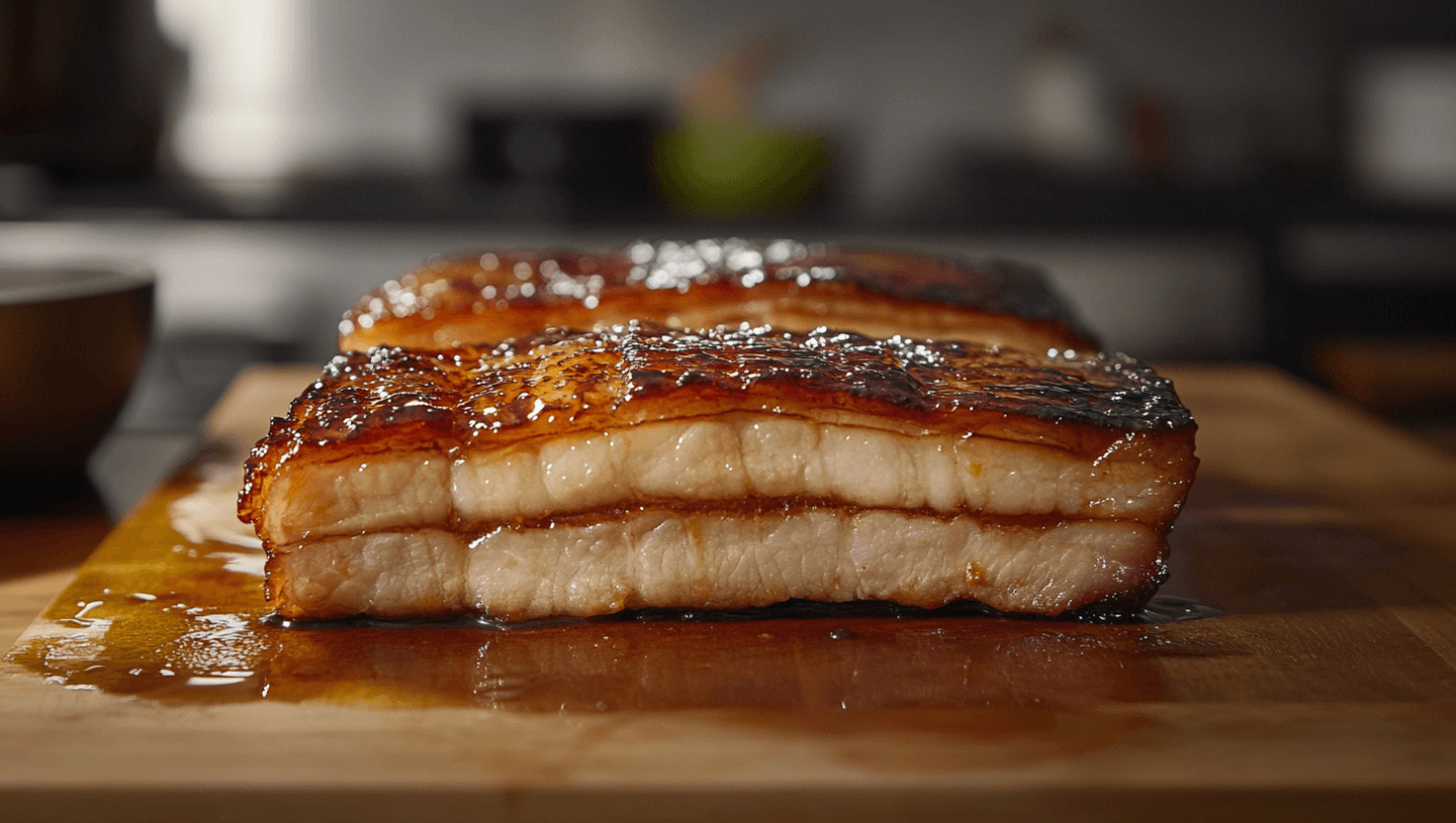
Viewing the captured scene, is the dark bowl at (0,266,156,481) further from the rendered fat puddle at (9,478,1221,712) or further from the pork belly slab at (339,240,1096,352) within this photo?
the rendered fat puddle at (9,478,1221,712)

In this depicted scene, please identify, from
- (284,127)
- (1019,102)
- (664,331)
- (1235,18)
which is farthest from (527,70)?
(664,331)

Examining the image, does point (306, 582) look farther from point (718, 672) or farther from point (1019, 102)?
point (1019, 102)

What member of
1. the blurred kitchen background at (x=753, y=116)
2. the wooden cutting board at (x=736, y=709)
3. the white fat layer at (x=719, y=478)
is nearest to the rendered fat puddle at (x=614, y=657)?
the wooden cutting board at (x=736, y=709)

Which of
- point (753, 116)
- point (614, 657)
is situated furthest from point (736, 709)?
point (753, 116)

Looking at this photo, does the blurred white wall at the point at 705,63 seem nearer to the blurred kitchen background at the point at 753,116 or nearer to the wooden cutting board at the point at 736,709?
the blurred kitchen background at the point at 753,116

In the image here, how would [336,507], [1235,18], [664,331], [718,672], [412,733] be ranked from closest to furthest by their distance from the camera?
[412,733] → [718,672] → [336,507] → [664,331] → [1235,18]

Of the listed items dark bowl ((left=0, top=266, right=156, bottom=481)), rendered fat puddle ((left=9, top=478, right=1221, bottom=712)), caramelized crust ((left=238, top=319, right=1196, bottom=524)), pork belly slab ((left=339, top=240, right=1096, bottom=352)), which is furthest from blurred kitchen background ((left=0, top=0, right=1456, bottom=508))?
rendered fat puddle ((left=9, top=478, right=1221, bottom=712))
